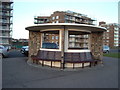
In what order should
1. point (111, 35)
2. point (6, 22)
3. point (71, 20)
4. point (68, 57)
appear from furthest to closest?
point (111, 35)
point (71, 20)
point (6, 22)
point (68, 57)

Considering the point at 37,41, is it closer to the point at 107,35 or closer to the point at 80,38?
the point at 80,38

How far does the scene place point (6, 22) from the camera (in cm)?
4181

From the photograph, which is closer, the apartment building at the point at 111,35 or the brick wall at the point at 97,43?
the brick wall at the point at 97,43

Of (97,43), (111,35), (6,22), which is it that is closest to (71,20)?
(6,22)

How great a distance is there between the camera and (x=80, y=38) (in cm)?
5641

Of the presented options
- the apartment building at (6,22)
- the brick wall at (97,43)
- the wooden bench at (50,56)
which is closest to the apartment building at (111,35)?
the apartment building at (6,22)

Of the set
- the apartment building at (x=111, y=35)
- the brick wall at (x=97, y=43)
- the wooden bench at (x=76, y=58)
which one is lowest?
the wooden bench at (x=76, y=58)

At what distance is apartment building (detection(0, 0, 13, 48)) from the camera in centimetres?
4051

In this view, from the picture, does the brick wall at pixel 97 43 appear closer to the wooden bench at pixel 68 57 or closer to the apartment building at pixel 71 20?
the wooden bench at pixel 68 57

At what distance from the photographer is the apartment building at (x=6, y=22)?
4051 centimetres

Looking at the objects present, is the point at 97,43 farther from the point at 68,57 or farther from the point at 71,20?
the point at 71,20

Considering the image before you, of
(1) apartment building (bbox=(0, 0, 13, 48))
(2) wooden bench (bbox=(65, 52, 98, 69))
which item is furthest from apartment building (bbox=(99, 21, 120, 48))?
(2) wooden bench (bbox=(65, 52, 98, 69))

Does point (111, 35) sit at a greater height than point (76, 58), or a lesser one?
greater

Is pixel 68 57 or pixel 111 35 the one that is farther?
pixel 111 35
